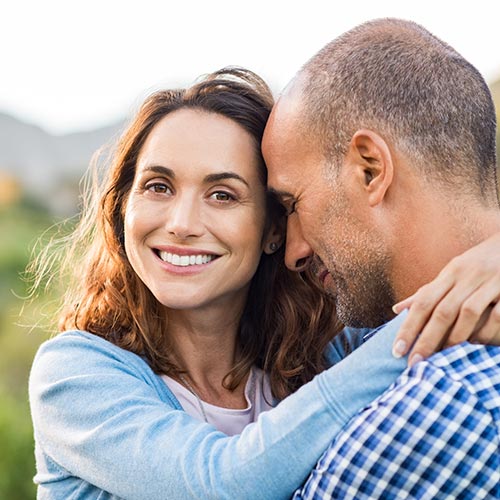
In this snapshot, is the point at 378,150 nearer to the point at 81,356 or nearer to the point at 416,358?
the point at 416,358

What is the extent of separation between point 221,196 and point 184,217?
169mm

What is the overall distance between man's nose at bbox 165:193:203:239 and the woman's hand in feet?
2.85

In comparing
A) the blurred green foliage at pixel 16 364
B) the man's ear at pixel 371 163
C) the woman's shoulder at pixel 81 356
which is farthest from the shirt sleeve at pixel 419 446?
the blurred green foliage at pixel 16 364

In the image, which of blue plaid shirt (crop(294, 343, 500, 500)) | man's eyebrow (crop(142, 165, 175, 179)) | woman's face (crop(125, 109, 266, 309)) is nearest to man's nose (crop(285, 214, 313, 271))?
woman's face (crop(125, 109, 266, 309))

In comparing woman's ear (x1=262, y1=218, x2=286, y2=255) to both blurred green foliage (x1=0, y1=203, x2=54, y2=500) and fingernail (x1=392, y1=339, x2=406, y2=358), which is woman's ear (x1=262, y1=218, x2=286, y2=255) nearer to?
blurred green foliage (x1=0, y1=203, x2=54, y2=500)

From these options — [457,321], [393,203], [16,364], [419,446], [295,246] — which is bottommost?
[16,364]

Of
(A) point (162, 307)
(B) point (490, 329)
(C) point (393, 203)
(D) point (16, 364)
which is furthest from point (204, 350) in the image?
(D) point (16, 364)

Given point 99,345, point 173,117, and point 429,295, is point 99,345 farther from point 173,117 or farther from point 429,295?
point 429,295

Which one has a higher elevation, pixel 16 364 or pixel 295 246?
pixel 295 246

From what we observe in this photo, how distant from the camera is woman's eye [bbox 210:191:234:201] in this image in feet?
9.57

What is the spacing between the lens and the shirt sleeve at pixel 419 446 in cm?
201

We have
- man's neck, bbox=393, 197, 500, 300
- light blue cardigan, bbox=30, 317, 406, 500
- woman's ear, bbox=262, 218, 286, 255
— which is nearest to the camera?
light blue cardigan, bbox=30, 317, 406, 500

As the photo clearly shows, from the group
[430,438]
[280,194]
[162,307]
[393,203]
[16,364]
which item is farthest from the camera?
[16,364]

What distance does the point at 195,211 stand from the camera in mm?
2850
